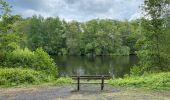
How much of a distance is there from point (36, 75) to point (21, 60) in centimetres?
428

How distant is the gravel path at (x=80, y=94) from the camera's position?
52.1ft

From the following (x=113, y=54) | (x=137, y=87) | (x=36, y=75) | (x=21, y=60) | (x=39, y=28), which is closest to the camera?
(x=137, y=87)

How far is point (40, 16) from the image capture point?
116500 millimetres

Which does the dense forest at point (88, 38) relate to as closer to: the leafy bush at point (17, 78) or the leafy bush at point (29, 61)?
the leafy bush at point (29, 61)

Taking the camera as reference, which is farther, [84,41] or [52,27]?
[52,27]

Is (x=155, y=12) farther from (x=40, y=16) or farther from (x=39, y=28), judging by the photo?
(x=40, y=16)

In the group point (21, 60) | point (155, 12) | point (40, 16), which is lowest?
point (21, 60)

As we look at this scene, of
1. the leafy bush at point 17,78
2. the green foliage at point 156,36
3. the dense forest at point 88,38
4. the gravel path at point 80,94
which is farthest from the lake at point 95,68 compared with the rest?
the dense forest at point 88,38

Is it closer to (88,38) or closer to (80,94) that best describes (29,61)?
(80,94)

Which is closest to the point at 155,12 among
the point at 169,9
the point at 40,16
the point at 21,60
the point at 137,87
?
the point at 169,9

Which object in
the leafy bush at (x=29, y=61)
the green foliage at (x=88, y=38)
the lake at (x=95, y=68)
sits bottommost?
the lake at (x=95, y=68)

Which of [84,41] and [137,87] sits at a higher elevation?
[84,41]

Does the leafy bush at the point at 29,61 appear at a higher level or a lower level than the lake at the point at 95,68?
higher

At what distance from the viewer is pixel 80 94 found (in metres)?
16.8
